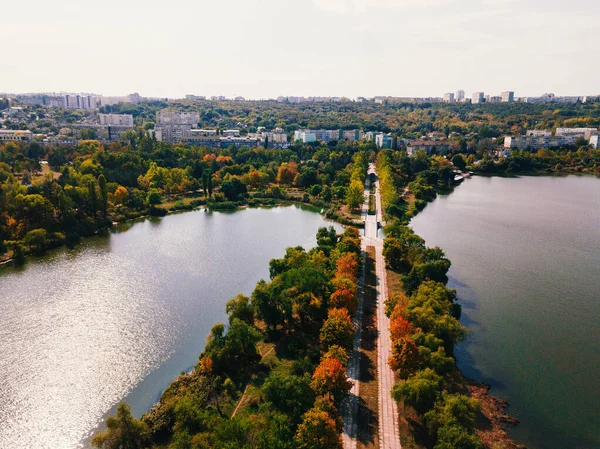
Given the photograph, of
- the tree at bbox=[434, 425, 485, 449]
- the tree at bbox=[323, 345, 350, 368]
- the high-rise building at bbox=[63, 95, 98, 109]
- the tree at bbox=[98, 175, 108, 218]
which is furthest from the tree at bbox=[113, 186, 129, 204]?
the high-rise building at bbox=[63, 95, 98, 109]

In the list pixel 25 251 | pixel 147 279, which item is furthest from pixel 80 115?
pixel 147 279

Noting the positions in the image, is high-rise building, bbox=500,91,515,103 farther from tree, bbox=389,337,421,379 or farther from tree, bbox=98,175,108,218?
tree, bbox=389,337,421,379

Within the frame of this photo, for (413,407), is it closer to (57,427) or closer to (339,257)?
(339,257)

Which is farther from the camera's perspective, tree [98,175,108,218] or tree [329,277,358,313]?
tree [98,175,108,218]

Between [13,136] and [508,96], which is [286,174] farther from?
[508,96]

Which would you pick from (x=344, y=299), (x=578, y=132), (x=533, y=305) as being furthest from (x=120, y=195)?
(x=578, y=132)

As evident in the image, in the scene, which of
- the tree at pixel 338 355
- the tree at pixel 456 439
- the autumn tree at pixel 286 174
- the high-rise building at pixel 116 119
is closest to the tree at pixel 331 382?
the tree at pixel 338 355
